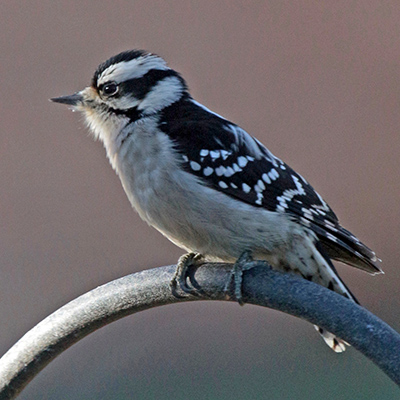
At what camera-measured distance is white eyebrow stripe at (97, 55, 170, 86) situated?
302cm

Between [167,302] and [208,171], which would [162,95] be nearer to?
[208,171]

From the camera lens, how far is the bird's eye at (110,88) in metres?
3.01

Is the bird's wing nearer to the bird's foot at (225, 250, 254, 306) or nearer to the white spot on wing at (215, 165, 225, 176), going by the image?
the white spot on wing at (215, 165, 225, 176)

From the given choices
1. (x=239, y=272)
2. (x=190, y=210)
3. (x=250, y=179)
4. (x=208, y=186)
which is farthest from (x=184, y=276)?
(x=250, y=179)

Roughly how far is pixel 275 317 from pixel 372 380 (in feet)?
3.29

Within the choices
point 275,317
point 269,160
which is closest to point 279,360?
point 275,317

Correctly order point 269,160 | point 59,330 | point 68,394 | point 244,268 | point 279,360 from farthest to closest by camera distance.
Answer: point 279,360 < point 68,394 < point 269,160 < point 244,268 < point 59,330

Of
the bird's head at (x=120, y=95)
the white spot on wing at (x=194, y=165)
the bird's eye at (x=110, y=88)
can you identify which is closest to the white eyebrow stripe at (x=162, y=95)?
the bird's head at (x=120, y=95)

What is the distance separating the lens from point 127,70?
3043mm

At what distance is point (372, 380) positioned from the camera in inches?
229

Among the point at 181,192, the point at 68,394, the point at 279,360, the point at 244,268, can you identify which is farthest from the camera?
the point at 279,360

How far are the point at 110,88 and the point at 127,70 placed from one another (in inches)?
4.0

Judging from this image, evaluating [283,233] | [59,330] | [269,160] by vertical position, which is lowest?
[59,330]

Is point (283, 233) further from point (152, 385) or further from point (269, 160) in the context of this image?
point (152, 385)
